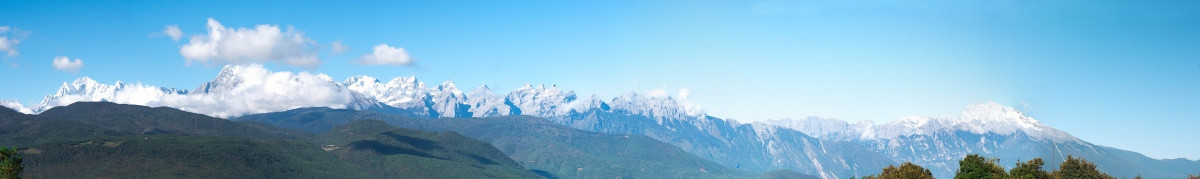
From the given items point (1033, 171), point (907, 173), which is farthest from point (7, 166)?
point (1033, 171)

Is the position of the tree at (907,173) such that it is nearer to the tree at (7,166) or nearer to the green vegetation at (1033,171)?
the green vegetation at (1033,171)

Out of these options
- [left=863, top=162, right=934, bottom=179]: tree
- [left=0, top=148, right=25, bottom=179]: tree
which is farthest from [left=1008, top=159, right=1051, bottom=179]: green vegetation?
[left=0, top=148, right=25, bottom=179]: tree

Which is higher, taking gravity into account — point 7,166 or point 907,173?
point 907,173

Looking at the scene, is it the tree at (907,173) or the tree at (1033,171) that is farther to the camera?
the tree at (1033,171)

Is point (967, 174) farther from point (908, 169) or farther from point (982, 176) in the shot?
point (908, 169)

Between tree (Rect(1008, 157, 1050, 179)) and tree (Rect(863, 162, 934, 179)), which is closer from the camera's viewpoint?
tree (Rect(863, 162, 934, 179))

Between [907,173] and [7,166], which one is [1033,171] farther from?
[7,166]

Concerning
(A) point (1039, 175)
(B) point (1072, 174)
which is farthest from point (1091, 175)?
(A) point (1039, 175)

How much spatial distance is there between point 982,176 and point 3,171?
653ft

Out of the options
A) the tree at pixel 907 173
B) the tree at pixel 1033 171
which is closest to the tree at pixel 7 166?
the tree at pixel 907 173

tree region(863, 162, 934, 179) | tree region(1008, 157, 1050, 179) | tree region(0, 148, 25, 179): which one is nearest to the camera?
tree region(0, 148, 25, 179)

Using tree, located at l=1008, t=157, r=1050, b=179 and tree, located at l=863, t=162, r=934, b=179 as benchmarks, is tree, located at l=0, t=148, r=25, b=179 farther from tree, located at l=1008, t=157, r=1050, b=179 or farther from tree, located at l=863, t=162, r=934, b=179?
tree, located at l=1008, t=157, r=1050, b=179

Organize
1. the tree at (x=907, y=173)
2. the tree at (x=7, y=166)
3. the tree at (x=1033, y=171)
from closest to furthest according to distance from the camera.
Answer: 1. the tree at (x=7, y=166)
2. the tree at (x=907, y=173)
3. the tree at (x=1033, y=171)

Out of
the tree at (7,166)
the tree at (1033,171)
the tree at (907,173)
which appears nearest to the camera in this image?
the tree at (7,166)
